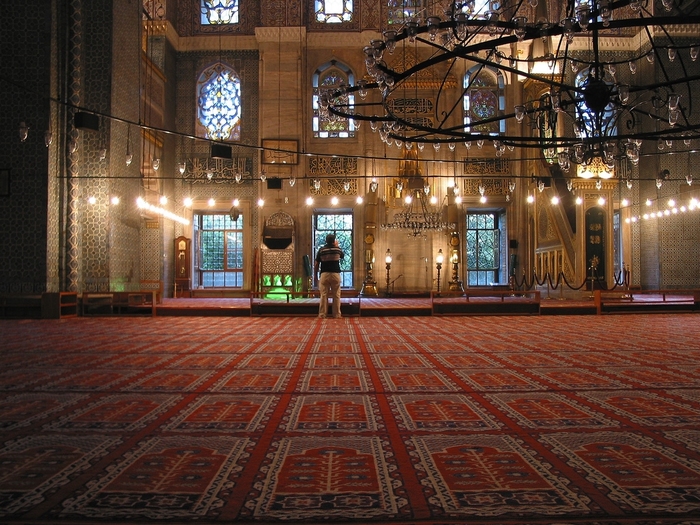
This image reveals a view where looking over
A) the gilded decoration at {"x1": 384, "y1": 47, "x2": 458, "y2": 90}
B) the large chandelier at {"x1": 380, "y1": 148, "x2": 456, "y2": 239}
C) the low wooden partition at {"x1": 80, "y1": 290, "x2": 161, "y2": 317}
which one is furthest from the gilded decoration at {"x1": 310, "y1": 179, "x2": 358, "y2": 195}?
the low wooden partition at {"x1": 80, "y1": 290, "x2": 161, "y2": 317}

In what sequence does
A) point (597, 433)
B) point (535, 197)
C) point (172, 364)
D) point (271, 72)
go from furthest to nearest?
1. point (271, 72)
2. point (535, 197)
3. point (172, 364)
4. point (597, 433)

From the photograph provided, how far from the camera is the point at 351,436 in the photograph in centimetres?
204

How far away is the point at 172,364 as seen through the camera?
12.2ft

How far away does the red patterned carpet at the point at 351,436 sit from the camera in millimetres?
1429

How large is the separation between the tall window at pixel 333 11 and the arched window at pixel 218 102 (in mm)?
2444

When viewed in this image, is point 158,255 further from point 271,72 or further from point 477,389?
point 477,389

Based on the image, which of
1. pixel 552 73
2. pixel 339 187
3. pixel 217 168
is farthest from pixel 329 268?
pixel 217 168

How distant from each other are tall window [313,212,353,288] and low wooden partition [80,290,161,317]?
5407mm

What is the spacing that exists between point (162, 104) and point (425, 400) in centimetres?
1150

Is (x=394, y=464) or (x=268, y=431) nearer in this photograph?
(x=394, y=464)

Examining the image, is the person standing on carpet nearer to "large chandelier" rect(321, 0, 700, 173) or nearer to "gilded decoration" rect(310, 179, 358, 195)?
"large chandelier" rect(321, 0, 700, 173)

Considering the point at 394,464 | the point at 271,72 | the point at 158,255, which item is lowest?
the point at 394,464

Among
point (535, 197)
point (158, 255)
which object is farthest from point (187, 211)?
point (535, 197)

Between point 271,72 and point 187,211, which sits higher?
point 271,72
